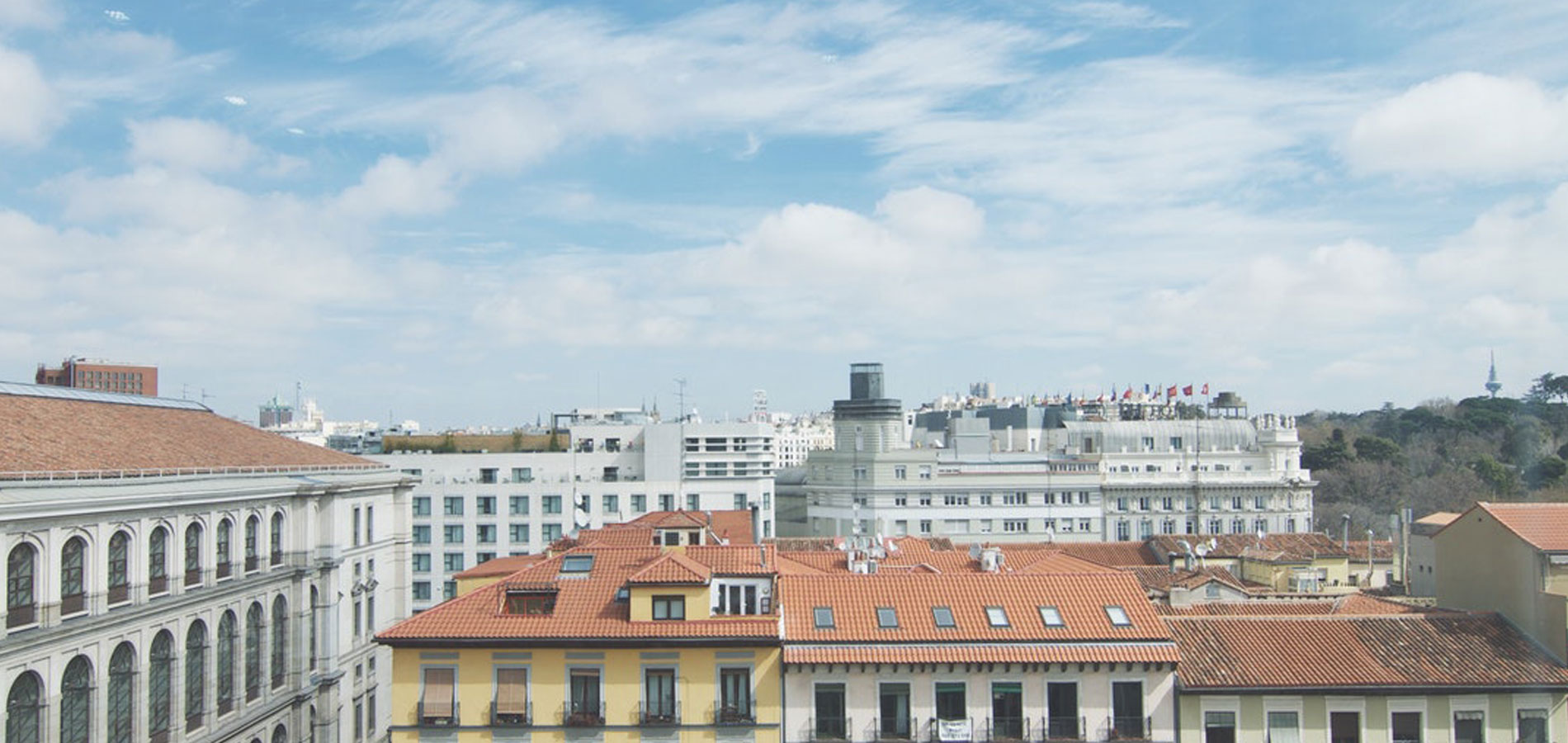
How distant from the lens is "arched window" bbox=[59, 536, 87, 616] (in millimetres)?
36062

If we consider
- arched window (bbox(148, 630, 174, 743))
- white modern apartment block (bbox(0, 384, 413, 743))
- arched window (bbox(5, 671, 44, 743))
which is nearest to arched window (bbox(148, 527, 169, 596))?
white modern apartment block (bbox(0, 384, 413, 743))

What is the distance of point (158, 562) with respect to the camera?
4153 centimetres

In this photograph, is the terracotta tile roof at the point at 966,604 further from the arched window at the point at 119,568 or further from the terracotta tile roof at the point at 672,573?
the arched window at the point at 119,568

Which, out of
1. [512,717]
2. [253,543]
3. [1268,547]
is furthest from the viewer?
[1268,547]

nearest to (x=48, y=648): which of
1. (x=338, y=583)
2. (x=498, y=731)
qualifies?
(x=498, y=731)

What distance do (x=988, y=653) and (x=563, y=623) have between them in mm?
10782

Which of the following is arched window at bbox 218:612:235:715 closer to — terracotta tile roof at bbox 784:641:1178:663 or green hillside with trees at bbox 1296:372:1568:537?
terracotta tile roof at bbox 784:641:1178:663

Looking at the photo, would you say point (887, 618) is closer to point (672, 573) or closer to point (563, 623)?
point (672, 573)

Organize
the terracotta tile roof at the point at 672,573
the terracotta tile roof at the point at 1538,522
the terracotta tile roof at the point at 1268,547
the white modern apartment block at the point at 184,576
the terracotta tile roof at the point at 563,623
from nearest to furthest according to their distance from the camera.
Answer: the terracotta tile roof at the point at 563,623 < the terracotta tile roof at the point at 672,573 < the terracotta tile roof at the point at 1538,522 < the white modern apartment block at the point at 184,576 < the terracotta tile roof at the point at 1268,547

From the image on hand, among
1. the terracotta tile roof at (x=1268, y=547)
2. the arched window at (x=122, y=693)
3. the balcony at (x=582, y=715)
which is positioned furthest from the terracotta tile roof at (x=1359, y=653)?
the arched window at (x=122, y=693)

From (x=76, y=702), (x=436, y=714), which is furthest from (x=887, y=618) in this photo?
(x=76, y=702)

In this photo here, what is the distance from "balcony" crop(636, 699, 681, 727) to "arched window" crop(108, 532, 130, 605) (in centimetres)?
1820

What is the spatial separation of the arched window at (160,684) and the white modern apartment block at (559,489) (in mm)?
42681

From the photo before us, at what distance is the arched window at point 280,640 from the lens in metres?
50.9
